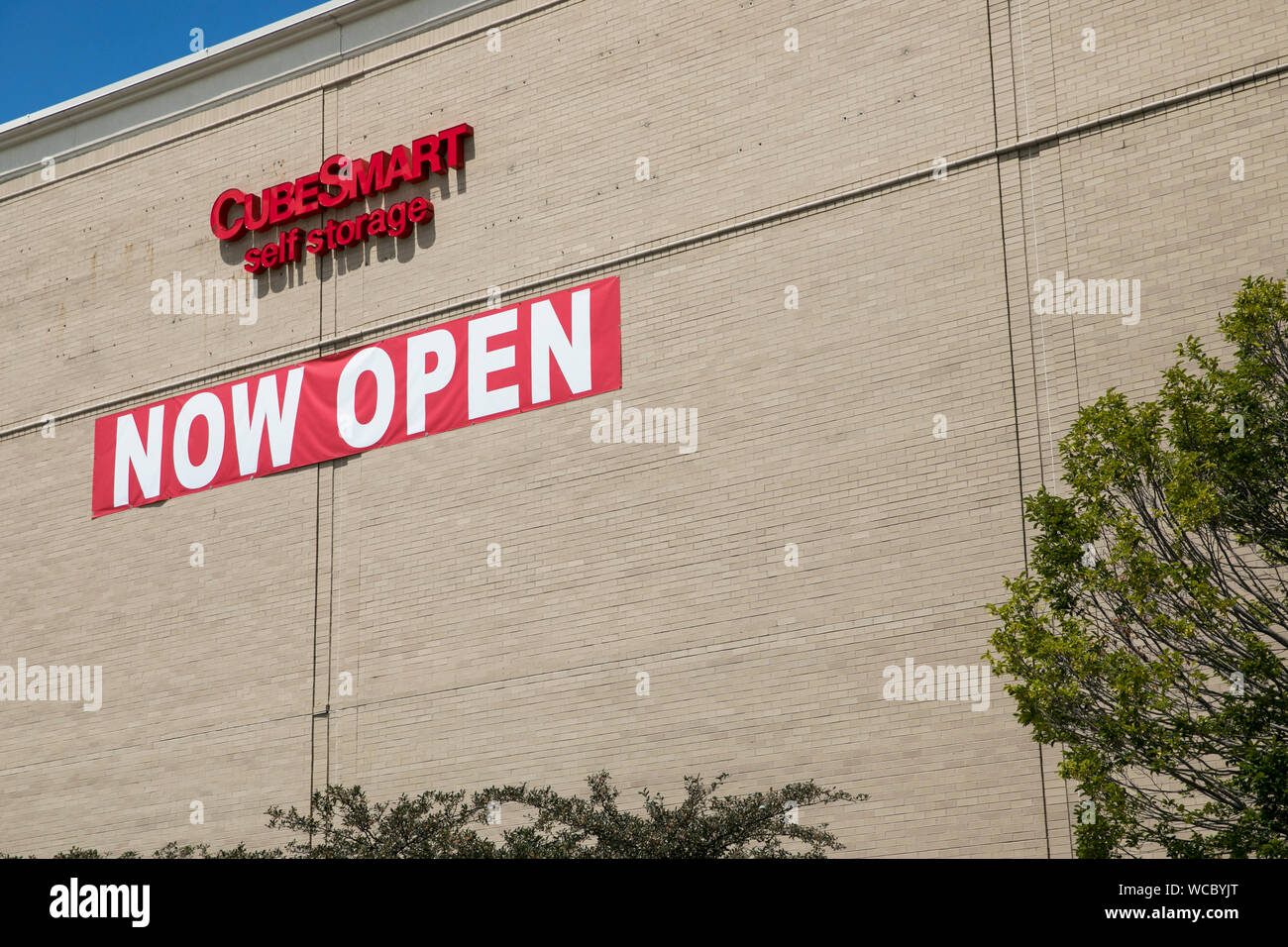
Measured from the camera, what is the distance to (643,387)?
69.5 ft

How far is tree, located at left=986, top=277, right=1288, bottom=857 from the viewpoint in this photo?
12.7 m

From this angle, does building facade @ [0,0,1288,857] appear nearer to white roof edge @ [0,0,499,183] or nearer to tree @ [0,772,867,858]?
white roof edge @ [0,0,499,183]

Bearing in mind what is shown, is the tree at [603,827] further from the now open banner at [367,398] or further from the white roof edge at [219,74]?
the white roof edge at [219,74]

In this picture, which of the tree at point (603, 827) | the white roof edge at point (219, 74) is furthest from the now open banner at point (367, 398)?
the tree at point (603, 827)

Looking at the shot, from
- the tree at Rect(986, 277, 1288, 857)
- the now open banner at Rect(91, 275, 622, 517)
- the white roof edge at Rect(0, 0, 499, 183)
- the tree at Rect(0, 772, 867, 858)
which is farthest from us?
the white roof edge at Rect(0, 0, 499, 183)

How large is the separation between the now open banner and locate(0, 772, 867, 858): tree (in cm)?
580

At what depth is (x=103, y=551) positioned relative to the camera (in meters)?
25.0

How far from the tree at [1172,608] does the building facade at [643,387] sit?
13.3 feet

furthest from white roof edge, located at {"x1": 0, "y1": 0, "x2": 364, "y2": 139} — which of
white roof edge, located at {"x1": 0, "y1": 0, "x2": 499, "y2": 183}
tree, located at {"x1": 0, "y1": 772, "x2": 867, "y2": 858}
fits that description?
tree, located at {"x1": 0, "y1": 772, "x2": 867, "y2": 858}

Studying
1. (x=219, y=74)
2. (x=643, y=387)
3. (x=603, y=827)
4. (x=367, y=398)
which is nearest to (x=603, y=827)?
(x=603, y=827)

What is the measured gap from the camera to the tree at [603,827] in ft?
55.4

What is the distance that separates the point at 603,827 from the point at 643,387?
6444 mm

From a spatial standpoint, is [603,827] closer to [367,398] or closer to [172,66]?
[367,398]
